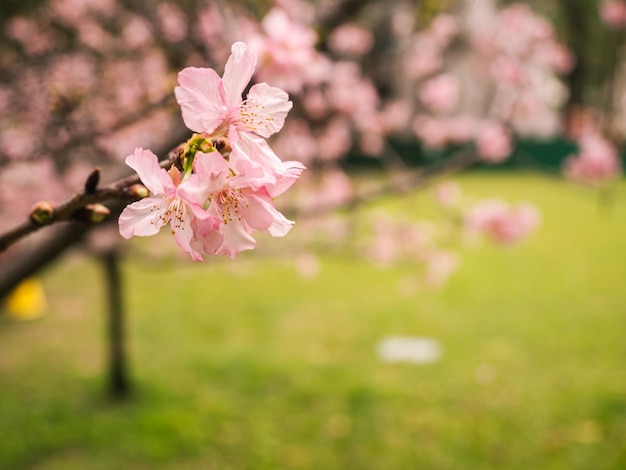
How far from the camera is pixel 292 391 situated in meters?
4.59

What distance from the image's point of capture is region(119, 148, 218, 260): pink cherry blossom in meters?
0.67

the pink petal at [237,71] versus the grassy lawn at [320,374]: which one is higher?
the pink petal at [237,71]

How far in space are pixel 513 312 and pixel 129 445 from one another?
4.25 meters

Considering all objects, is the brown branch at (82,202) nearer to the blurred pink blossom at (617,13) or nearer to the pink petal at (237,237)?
the pink petal at (237,237)

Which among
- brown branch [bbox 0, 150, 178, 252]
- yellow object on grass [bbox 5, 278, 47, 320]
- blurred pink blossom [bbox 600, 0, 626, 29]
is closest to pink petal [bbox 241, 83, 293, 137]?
brown branch [bbox 0, 150, 178, 252]

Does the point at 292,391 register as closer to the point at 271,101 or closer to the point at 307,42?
the point at 307,42

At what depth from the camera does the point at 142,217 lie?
0.73 m

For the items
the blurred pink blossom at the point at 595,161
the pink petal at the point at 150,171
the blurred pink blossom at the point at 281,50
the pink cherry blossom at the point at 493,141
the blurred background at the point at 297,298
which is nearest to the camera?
the pink petal at the point at 150,171

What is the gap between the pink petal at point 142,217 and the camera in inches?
28.2

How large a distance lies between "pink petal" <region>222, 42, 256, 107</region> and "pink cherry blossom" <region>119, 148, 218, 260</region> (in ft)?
0.36

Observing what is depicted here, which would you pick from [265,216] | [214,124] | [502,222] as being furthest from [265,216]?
[502,222]

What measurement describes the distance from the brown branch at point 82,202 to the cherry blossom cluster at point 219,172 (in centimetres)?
3

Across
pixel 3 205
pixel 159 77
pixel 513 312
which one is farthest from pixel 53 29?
pixel 513 312

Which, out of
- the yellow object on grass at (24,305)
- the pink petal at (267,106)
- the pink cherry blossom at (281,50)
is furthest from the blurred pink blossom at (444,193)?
the yellow object on grass at (24,305)
